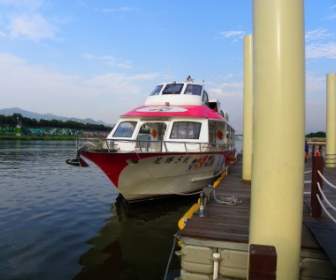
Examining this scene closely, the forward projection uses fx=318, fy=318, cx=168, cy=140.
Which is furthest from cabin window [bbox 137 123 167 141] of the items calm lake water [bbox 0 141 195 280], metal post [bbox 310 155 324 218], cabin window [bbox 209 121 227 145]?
metal post [bbox 310 155 324 218]

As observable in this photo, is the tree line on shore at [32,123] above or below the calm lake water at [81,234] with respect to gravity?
above

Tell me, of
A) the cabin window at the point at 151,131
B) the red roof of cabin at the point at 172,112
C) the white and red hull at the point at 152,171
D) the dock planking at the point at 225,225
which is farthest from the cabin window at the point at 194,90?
the dock planking at the point at 225,225

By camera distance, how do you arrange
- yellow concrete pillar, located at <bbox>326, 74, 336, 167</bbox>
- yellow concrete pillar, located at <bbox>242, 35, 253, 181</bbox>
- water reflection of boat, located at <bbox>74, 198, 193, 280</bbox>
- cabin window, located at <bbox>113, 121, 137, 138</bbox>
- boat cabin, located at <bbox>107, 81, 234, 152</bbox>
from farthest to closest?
1. yellow concrete pillar, located at <bbox>326, 74, 336, 167</bbox>
2. cabin window, located at <bbox>113, 121, 137, 138</bbox>
3. boat cabin, located at <bbox>107, 81, 234, 152</bbox>
4. yellow concrete pillar, located at <bbox>242, 35, 253, 181</bbox>
5. water reflection of boat, located at <bbox>74, 198, 193, 280</bbox>

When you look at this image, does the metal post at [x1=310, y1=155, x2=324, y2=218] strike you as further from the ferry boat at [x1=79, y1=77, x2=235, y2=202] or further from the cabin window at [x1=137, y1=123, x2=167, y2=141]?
the cabin window at [x1=137, y1=123, x2=167, y2=141]

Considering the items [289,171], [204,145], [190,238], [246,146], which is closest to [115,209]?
[204,145]

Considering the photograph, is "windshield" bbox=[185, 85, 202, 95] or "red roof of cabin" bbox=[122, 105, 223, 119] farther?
"windshield" bbox=[185, 85, 202, 95]

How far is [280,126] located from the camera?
112 inches

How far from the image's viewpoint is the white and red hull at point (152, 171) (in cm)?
933

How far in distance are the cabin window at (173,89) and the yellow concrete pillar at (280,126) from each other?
1126 centimetres

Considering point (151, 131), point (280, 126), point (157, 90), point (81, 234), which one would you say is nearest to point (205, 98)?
point (157, 90)

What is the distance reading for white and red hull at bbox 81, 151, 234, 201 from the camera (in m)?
9.33

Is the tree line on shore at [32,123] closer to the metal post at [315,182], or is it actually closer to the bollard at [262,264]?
the metal post at [315,182]

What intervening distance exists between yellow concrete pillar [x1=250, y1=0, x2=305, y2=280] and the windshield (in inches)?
441

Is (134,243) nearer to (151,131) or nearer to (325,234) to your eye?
(325,234)
